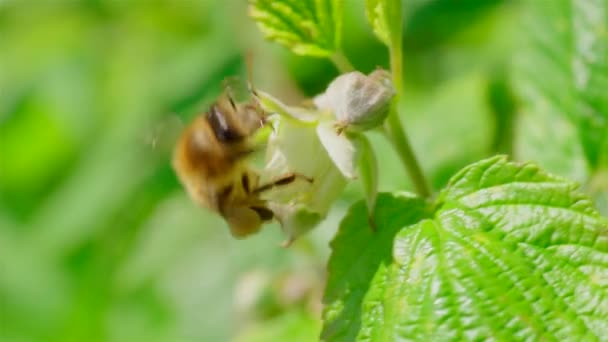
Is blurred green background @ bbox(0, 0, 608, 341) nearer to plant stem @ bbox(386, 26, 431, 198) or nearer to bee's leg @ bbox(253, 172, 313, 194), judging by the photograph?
bee's leg @ bbox(253, 172, 313, 194)

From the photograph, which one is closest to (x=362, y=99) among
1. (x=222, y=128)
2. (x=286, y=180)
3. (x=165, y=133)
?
(x=286, y=180)

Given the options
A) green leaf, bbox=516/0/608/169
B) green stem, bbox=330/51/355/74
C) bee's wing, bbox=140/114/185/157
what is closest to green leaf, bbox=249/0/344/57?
green stem, bbox=330/51/355/74

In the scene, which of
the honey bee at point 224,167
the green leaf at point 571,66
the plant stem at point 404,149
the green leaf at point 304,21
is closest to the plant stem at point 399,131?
→ the plant stem at point 404,149

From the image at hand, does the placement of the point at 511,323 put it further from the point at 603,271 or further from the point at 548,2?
the point at 548,2

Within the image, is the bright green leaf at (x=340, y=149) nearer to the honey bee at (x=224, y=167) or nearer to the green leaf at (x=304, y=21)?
the green leaf at (x=304, y=21)

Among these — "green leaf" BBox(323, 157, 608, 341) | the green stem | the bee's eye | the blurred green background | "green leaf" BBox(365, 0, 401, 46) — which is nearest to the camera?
"green leaf" BBox(323, 157, 608, 341)

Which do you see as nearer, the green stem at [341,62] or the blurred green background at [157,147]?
the green stem at [341,62]

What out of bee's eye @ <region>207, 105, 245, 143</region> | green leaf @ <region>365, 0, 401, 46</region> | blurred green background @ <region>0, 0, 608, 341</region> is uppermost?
green leaf @ <region>365, 0, 401, 46</region>
